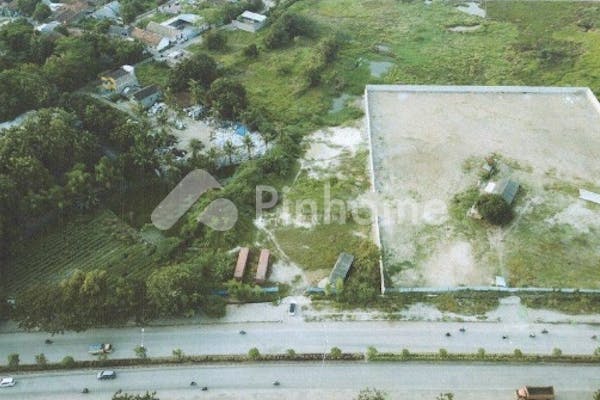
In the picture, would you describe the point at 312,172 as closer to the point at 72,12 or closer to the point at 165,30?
the point at 165,30

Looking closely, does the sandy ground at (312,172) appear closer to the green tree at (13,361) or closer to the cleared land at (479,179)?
the cleared land at (479,179)

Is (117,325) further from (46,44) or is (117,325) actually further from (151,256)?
(46,44)

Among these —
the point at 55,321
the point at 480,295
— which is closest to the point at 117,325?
the point at 55,321

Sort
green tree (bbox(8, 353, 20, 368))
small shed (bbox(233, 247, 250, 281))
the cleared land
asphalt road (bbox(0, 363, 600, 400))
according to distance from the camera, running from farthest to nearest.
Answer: the cleared land → small shed (bbox(233, 247, 250, 281)) → green tree (bbox(8, 353, 20, 368)) → asphalt road (bbox(0, 363, 600, 400))

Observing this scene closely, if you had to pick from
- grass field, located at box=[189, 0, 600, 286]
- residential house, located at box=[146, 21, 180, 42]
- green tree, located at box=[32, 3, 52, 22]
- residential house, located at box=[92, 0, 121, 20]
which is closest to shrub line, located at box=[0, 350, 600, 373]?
grass field, located at box=[189, 0, 600, 286]

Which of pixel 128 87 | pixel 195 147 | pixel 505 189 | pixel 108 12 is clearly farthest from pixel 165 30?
pixel 505 189

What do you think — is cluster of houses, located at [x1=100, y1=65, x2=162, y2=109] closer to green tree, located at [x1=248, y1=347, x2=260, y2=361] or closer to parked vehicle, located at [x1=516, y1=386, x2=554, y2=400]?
green tree, located at [x1=248, y1=347, x2=260, y2=361]
